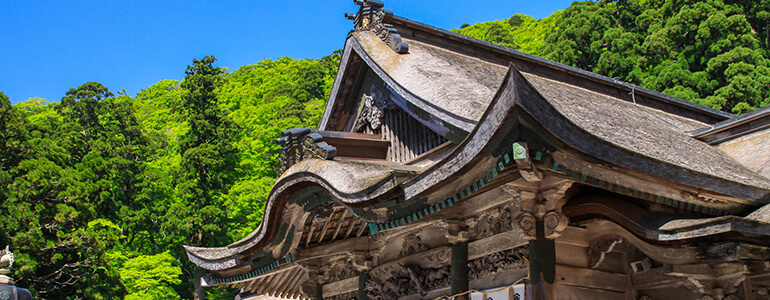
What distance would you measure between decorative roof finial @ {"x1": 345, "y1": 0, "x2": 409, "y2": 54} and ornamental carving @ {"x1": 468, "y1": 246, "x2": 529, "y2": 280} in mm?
4446

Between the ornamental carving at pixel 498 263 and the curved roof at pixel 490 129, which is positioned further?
the ornamental carving at pixel 498 263

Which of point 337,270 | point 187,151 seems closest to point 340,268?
point 337,270

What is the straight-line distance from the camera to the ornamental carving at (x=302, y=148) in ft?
26.3

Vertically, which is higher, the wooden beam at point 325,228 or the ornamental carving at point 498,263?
the wooden beam at point 325,228

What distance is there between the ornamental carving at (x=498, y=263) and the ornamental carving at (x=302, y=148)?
2227 millimetres

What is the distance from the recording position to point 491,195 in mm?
6875

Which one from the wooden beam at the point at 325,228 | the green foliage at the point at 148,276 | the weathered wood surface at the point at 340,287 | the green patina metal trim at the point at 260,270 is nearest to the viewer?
the wooden beam at the point at 325,228

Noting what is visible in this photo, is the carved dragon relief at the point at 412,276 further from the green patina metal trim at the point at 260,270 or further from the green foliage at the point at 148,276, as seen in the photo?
the green foliage at the point at 148,276

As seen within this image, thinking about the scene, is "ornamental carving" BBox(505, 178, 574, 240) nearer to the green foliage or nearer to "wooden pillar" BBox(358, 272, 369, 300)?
"wooden pillar" BBox(358, 272, 369, 300)

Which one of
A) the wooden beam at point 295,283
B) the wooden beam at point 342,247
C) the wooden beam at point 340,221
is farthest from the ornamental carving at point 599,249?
the wooden beam at point 295,283

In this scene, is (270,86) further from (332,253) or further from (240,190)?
(332,253)

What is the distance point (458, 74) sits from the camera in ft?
33.6

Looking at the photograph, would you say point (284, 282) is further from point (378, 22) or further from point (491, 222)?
point (491, 222)

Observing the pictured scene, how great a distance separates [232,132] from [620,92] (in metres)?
23.6
